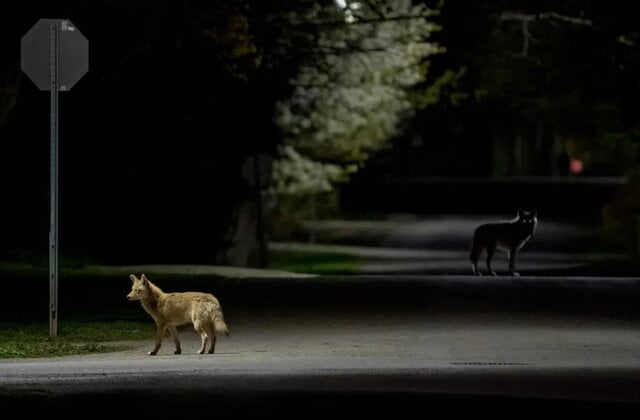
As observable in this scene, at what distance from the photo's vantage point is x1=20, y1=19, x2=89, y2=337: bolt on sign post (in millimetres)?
17703

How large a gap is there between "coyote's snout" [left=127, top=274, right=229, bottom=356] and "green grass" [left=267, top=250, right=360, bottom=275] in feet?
63.9

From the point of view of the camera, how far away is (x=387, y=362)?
15.9 meters

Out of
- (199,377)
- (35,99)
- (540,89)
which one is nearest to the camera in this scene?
(199,377)

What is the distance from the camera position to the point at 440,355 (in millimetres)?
16797

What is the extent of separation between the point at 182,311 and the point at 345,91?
24.8 meters

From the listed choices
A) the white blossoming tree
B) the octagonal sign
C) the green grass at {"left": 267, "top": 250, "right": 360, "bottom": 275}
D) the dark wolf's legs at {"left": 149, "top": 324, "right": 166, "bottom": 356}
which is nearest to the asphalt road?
the dark wolf's legs at {"left": 149, "top": 324, "right": 166, "bottom": 356}

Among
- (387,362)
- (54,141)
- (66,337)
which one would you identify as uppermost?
(54,141)

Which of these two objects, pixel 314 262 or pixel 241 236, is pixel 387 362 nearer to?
pixel 241 236

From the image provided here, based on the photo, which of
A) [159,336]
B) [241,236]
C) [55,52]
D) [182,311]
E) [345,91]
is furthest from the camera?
[345,91]

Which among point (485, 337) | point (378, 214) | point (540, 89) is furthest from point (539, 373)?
point (378, 214)

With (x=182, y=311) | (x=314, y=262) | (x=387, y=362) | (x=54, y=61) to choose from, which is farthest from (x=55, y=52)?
(x=314, y=262)

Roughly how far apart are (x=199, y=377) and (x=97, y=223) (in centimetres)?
2395

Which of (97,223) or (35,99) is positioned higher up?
(35,99)

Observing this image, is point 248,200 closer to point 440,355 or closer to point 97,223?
Answer: point 97,223
